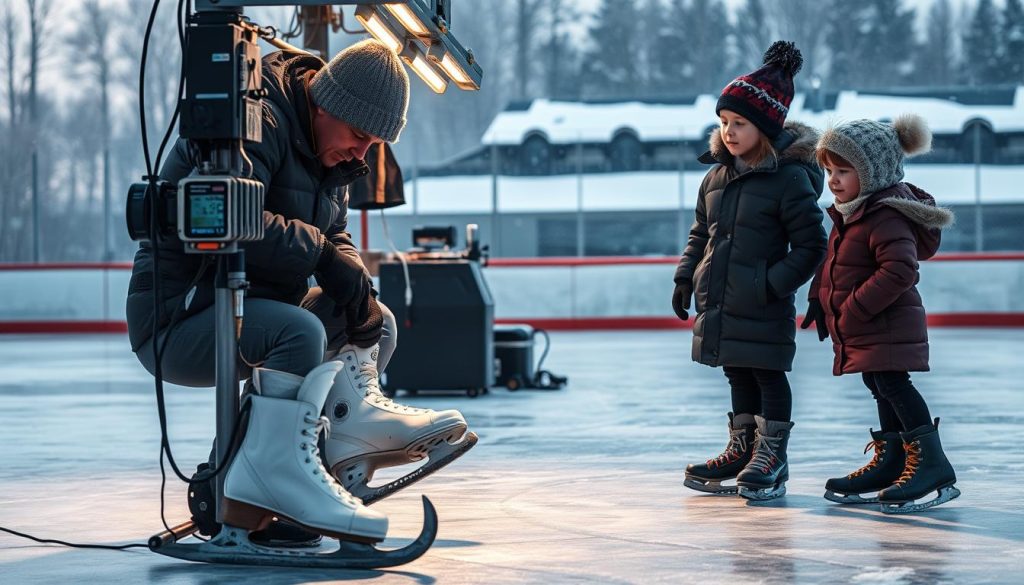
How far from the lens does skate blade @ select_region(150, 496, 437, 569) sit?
3.43 meters

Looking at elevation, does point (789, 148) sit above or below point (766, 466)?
above

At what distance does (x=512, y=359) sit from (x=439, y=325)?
2.68 ft

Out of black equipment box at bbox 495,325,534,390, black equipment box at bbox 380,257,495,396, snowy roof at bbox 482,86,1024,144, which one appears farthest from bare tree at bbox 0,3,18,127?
black equipment box at bbox 380,257,495,396

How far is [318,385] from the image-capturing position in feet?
11.4

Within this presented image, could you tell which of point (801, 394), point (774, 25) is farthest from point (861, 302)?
point (774, 25)

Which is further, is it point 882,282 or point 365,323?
point 882,282

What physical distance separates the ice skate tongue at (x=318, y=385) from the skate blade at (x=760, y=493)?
5.06 feet

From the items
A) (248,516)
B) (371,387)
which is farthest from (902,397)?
(248,516)

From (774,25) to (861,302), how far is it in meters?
43.9

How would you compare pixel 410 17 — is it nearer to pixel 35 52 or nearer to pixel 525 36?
pixel 35 52

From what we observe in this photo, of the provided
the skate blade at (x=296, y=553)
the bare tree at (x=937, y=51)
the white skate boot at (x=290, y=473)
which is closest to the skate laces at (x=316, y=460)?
the white skate boot at (x=290, y=473)

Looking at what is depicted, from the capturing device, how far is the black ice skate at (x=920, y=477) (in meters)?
4.35

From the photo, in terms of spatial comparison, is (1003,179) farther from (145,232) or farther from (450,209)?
(145,232)

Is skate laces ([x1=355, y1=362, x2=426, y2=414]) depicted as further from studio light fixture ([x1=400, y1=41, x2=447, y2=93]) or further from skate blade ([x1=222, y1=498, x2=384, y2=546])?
studio light fixture ([x1=400, y1=41, x2=447, y2=93])
